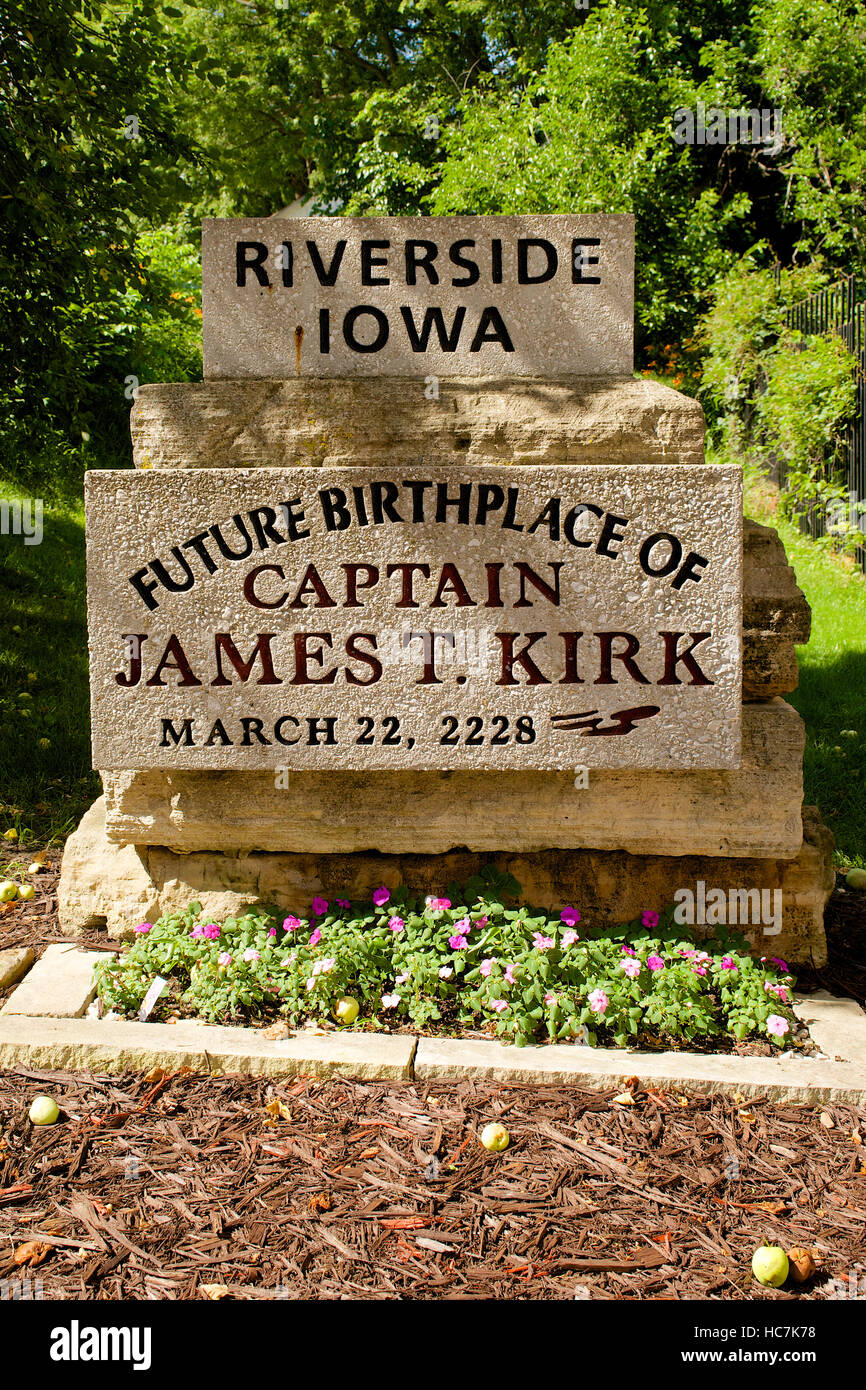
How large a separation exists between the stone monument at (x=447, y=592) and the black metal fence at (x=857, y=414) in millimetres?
5662

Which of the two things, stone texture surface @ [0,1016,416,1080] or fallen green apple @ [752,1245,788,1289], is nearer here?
fallen green apple @ [752,1245,788,1289]

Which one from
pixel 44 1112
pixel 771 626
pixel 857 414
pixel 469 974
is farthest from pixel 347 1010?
pixel 857 414

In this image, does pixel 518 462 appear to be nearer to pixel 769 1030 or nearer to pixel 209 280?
pixel 209 280

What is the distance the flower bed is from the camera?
2.83 m

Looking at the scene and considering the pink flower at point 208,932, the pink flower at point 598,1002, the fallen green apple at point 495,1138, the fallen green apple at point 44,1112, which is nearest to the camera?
the fallen green apple at point 495,1138

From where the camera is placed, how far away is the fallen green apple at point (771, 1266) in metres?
2.00

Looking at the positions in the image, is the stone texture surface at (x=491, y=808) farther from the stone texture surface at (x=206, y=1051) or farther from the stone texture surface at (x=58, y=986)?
the stone texture surface at (x=206, y=1051)

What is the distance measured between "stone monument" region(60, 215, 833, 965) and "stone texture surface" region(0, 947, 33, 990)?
0.55 m

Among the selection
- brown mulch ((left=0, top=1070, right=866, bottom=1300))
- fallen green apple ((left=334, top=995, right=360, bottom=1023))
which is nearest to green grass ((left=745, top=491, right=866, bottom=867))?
brown mulch ((left=0, top=1070, right=866, bottom=1300))

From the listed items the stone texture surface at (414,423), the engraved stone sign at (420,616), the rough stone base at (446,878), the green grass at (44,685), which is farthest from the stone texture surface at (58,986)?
the stone texture surface at (414,423)

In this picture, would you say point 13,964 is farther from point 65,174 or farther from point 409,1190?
point 65,174

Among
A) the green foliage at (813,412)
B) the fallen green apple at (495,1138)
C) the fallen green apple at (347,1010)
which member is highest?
the green foliage at (813,412)

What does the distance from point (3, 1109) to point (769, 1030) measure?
214 cm

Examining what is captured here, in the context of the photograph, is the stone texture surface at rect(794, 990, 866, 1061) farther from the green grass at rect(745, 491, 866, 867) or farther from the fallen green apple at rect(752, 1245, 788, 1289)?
the green grass at rect(745, 491, 866, 867)
